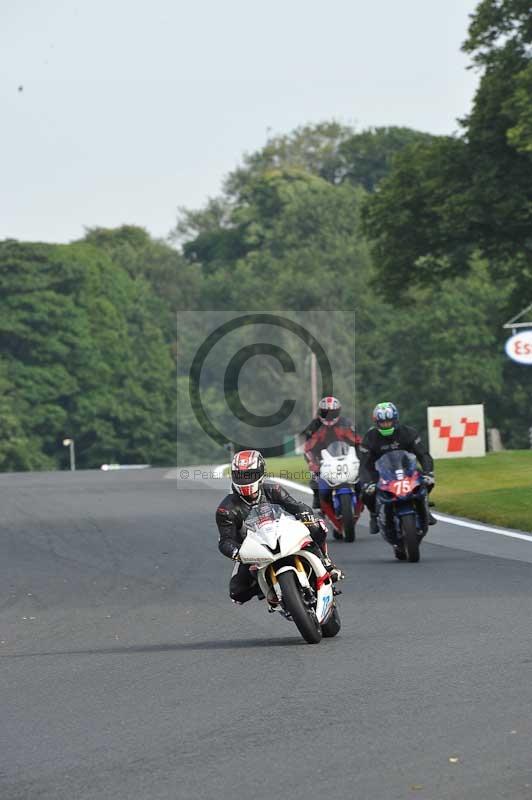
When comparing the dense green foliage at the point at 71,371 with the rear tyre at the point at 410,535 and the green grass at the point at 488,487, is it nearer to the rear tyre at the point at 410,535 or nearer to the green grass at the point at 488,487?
the green grass at the point at 488,487

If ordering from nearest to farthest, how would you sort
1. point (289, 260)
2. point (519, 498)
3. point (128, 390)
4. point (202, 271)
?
point (519, 498) < point (128, 390) < point (289, 260) < point (202, 271)

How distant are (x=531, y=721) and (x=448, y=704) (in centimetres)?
68

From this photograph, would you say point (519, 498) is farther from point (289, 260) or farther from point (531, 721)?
point (289, 260)

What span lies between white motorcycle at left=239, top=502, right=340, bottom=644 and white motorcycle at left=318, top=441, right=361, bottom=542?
935 centimetres

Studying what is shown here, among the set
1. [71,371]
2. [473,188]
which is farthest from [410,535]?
[71,371]

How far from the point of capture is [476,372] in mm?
88125

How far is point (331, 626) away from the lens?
11719 millimetres

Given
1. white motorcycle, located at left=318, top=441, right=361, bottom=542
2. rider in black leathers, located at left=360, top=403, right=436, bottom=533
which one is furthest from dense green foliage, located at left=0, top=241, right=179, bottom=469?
rider in black leathers, located at left=360, top=403, right=436, bottom=533

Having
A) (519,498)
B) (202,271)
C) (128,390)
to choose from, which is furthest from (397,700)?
(202,271)

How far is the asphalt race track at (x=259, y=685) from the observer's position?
7.11 m

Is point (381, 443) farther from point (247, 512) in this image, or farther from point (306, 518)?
point (306, 518)

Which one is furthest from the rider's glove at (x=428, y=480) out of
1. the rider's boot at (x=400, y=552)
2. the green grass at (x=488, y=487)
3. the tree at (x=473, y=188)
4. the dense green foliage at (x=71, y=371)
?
the dense green foliage at (x=71, y=371)

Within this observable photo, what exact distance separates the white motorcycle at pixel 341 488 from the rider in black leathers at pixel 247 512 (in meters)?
9.00

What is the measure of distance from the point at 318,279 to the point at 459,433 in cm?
7843
